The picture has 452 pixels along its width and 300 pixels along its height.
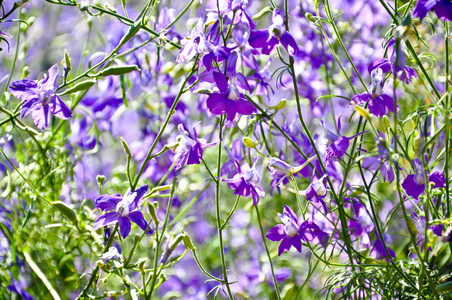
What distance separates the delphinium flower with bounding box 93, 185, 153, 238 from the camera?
0.55 metres

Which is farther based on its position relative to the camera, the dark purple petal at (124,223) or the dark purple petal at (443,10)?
the dark purple petal at (124,223)

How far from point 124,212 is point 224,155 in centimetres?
51

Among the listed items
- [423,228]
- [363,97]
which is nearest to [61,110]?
[363,97]

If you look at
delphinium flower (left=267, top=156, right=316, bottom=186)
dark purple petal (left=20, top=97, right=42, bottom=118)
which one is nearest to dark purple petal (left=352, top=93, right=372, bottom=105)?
delphinium flower (left=267, top=156, right=316, bottom=186)

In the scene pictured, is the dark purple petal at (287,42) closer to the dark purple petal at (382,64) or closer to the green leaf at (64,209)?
the dark purple petal at (382,64)

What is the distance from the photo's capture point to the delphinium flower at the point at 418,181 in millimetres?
535

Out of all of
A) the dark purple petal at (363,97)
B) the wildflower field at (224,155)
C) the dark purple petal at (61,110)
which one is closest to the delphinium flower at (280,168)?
the wildflower field at (224,155)

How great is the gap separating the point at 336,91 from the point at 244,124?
17.5 inches

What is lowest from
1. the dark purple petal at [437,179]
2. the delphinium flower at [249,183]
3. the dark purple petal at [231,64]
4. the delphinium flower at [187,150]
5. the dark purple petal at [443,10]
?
the delphinium flower at [249,183]

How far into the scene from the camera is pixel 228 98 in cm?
54

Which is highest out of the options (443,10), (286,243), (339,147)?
(443,10)

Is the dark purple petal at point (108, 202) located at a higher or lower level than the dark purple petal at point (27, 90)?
lower

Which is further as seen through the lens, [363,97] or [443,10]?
[363,97]

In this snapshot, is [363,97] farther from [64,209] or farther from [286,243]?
[64,209]
